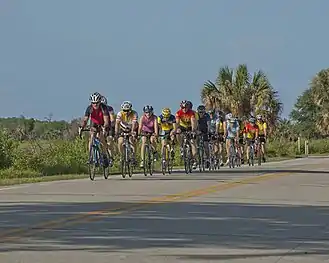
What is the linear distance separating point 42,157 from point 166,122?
6073mm

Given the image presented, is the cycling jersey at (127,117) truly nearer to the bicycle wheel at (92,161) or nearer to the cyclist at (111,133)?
the cyclist at (111,133)

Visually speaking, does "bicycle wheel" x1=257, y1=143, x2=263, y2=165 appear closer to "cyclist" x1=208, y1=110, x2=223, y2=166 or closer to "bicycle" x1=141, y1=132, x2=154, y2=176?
"cyclist" x1=208, y1=110, x2=223, y2=166

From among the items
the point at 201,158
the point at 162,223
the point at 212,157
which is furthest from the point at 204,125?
the point at 162,223

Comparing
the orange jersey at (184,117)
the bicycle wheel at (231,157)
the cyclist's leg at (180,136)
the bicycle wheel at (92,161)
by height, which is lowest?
the bicycle wheel at (92,161)

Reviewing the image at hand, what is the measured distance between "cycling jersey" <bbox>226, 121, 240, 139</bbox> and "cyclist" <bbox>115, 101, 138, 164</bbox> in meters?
9.01

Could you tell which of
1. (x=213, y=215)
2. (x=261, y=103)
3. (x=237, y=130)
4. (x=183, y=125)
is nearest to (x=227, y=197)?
(x=213, y=215)

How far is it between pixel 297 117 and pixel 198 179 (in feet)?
228

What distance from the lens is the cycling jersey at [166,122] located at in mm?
23438

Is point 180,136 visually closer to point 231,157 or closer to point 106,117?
point 106,117

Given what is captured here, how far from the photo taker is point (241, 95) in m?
50.2

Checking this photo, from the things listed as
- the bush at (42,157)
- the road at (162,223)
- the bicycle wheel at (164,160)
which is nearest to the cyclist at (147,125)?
the bicycle wheel at (164,160)

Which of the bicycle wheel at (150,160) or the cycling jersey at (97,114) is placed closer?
the cycling jersey at (97,114)

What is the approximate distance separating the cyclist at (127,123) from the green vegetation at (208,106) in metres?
1.80

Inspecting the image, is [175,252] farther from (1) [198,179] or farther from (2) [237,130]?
(2) [237,130]
